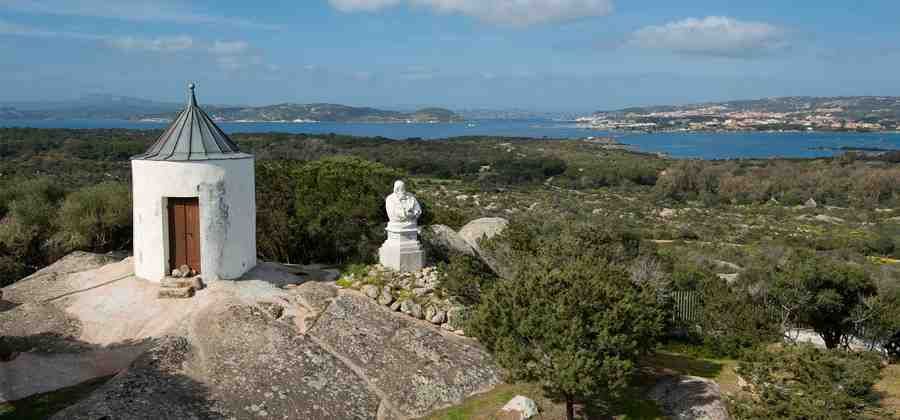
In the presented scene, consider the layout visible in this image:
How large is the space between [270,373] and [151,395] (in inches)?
79.9

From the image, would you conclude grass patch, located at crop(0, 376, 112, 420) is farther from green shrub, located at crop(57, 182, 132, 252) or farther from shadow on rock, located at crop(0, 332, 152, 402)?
green shrub, located at crop(57, 182, 132, 252)

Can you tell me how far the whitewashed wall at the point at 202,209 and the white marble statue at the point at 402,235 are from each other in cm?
361

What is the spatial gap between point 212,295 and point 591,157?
311 ft

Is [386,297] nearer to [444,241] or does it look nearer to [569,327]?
[444,241]

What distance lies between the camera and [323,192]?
21.1 meters

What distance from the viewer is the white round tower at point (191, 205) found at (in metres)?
15.1

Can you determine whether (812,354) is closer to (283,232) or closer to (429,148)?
(283,232)

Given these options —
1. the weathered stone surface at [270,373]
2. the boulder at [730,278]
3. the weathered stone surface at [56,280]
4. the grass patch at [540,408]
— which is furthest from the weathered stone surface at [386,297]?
the boulder at [730,278]

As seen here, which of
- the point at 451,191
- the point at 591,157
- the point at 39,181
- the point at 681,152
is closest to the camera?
the point at 39,181

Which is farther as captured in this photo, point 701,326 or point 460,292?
point 701,326

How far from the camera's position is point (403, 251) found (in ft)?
55.1

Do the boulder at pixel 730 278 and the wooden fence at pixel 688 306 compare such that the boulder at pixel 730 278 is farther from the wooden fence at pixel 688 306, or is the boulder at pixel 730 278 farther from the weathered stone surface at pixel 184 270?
the weathered stone surface at pixel 184 270

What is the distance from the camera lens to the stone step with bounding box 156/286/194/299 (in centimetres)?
1475

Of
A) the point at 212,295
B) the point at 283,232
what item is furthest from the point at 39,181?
the point at 212,295
